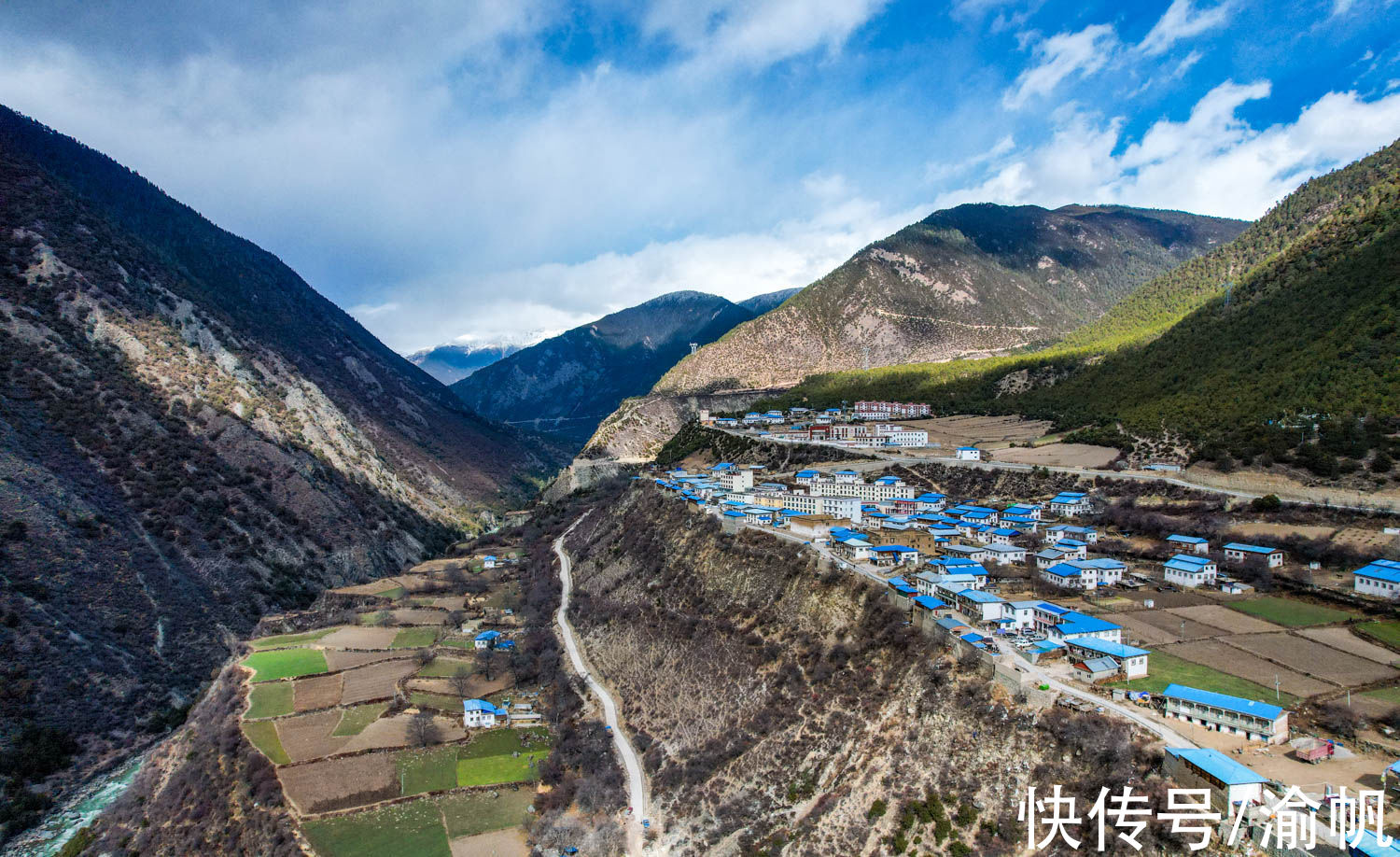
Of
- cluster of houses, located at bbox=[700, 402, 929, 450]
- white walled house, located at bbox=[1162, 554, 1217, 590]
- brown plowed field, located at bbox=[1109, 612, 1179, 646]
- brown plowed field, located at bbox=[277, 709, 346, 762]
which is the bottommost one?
brown plowed field, located at bbox=[277, 709, 346, 762]

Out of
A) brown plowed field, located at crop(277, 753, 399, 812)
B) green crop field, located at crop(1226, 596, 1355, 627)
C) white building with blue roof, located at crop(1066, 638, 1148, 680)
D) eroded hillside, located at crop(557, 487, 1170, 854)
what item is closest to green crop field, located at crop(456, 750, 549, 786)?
brown plowed field, located at crop(277, 753, 399, 812)

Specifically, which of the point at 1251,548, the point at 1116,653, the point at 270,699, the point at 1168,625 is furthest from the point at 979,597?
the point at 270,699

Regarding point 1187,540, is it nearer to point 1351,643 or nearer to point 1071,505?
point 1071,505

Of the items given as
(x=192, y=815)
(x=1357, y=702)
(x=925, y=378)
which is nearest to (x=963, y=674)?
(x=1357, y=702)

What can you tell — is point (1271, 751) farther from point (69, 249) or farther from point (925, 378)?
point (69, 249)

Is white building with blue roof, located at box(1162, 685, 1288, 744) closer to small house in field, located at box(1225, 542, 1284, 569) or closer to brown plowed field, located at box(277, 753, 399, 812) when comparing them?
small house in field, located at box(1225, 542, 1284, 569)
